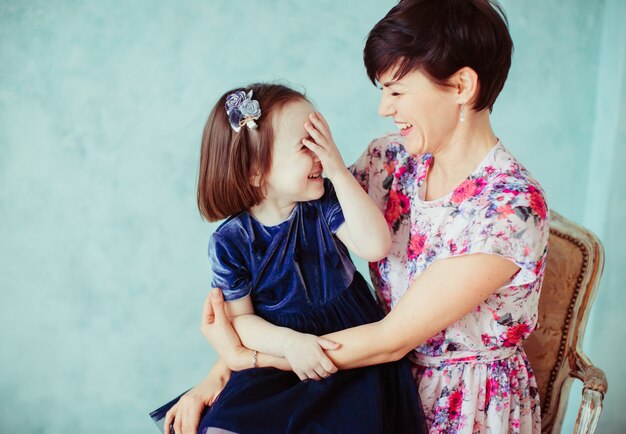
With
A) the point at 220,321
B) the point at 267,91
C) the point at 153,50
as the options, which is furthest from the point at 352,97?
the point at 220,321

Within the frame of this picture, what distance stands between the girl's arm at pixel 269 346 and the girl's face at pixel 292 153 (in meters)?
0.30

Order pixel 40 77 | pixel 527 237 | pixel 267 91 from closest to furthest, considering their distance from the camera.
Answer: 1. pixel 527 237
2. pixel 267 91
3. pixel 40 77

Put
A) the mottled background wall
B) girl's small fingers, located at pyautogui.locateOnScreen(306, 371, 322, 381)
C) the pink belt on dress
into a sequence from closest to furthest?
girl's small fingers, located at pyautogui.locateOnScreen(306, 371, 322, 381) → the pink belt on dress → the mottled background wall

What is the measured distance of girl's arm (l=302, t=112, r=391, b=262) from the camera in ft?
4.72

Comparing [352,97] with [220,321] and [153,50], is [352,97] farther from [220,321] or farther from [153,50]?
[220,321]

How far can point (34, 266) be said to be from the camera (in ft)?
7.77

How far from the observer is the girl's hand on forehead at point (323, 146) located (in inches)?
56.4

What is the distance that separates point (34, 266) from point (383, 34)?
163cm

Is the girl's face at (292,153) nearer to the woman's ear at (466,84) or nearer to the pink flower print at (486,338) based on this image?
the woman's ear at (466,84)

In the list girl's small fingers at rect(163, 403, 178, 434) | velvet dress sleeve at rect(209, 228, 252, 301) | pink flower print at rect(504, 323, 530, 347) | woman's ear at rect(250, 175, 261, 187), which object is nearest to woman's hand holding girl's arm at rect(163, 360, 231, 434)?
girl's small fingers at rect(163, 403, 178, 434)

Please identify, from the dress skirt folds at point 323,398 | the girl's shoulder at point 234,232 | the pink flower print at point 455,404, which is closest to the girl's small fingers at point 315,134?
the girl's shoulder at point 234,232

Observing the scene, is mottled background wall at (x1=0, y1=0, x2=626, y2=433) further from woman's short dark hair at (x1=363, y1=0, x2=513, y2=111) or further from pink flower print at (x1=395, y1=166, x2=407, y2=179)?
woman's short dark hair at (x1=363, y1=0, x2=513, y2=111)

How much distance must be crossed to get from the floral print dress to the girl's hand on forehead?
0.25m

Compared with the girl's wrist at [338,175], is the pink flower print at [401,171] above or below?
below
